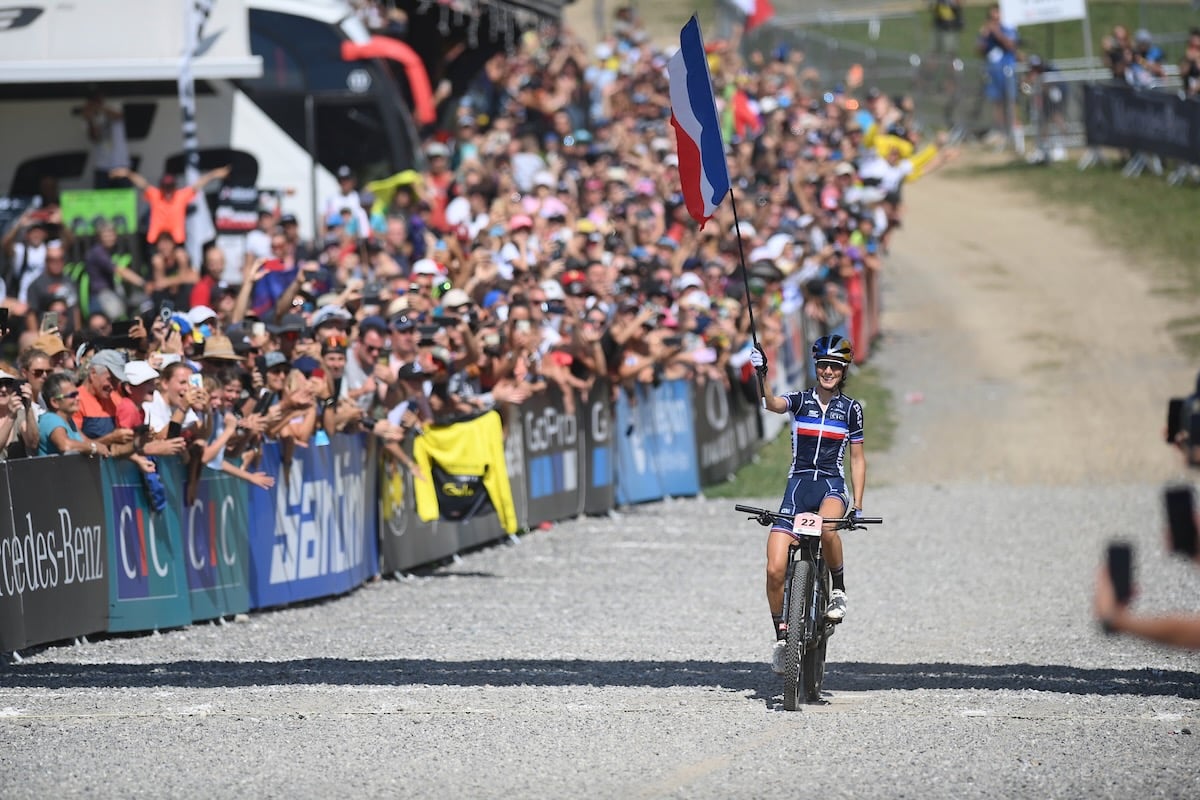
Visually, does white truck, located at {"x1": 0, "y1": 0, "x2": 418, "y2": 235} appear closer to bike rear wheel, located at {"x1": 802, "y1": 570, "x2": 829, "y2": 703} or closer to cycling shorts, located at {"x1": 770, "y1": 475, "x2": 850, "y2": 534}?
cycling shorts, located at {"x1": 770, "y1": 475, "x2": 850, "y2": 534}

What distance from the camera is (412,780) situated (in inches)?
315

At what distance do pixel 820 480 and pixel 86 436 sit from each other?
15.6ft

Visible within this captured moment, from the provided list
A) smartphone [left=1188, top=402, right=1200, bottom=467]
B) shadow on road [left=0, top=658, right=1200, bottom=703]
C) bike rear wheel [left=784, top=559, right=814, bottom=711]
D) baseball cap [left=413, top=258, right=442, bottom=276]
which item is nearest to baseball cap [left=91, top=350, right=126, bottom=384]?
shadow on road [left=0, top=658, right=1200, bottom=703]

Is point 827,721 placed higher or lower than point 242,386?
lower

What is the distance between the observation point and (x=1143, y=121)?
35.2 metres

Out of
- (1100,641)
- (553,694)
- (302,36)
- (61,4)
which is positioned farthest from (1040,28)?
(553,694)

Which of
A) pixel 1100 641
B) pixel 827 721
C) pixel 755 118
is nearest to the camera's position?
pixel 827 721

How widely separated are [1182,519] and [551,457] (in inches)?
448

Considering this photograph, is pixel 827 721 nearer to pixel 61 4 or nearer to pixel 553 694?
pixel 553 694

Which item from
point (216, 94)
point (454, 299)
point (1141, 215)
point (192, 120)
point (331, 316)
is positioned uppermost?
point (216, 94)

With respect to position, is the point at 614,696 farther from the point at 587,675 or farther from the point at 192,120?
the point at 192,120

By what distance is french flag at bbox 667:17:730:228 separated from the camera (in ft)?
35.4

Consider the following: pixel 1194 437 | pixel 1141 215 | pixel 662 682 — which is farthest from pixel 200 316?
pixel 1141 215

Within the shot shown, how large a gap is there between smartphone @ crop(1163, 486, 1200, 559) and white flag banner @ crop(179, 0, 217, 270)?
13.4m
